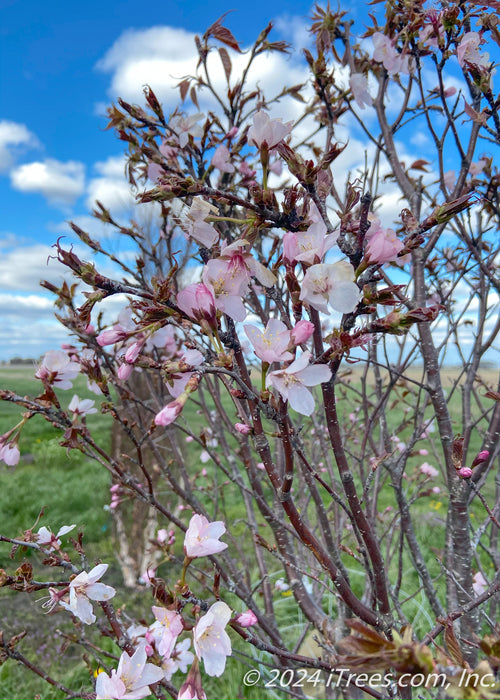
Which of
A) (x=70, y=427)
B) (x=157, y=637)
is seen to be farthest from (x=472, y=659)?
(x=70, y=427)

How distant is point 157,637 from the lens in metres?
1.06

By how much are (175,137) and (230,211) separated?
322mm

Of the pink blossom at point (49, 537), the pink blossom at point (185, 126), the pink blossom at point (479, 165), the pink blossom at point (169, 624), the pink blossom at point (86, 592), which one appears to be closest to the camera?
the pink blossom at point (169, 624)

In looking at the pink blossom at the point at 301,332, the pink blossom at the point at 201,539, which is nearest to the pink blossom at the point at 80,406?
the pink blossom at the point at 201,539

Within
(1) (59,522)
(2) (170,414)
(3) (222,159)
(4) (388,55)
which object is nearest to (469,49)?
(4) (388,55)

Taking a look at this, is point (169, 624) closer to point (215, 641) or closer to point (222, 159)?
point (215, 641)

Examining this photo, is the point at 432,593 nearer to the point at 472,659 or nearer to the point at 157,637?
the point at 472,659

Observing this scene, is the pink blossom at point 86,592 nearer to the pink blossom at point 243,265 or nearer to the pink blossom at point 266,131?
the pink blossom at point 243,265

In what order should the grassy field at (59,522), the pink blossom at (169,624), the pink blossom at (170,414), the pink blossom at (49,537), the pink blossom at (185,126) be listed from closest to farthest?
the pink blossom at (170,414), the pink blossom at (169,624), the pink blossom at (49,537), the pink blossom at (185,126), the grassy field at (59,522)

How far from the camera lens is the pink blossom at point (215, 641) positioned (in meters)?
0.83

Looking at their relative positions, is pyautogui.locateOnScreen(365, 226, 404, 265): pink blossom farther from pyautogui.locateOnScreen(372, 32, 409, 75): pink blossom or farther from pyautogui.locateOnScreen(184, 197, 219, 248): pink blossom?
Result: pyautogui.locateOnScreen(372, 32, 409, 75): pink blossom

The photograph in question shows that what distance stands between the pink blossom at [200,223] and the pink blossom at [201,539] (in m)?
0.52

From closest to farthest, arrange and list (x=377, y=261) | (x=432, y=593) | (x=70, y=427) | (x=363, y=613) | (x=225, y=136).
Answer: (x=377, y=261)
(x=363, y=613)
(x=70, y=427)
(x=432, y=593)
(x=225, y=136)

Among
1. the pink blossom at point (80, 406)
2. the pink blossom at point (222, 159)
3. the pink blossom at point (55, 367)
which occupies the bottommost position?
the pink blossom at point (80, 406)
